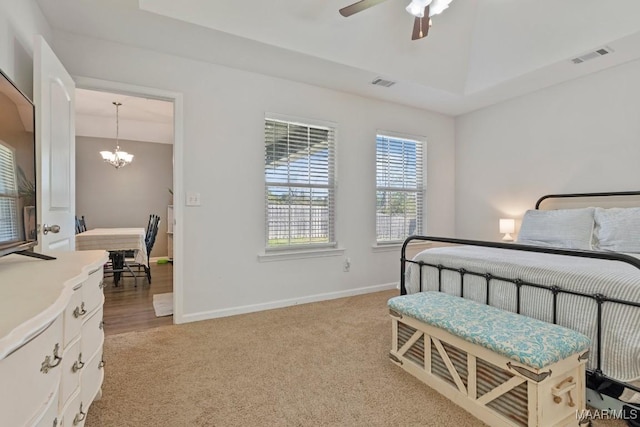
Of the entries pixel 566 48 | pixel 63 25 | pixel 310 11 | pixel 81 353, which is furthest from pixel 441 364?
pixel 63 25

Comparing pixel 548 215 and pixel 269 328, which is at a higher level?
pixel 548 215

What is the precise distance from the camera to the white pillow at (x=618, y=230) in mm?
2570

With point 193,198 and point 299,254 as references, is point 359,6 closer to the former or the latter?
point 193,198

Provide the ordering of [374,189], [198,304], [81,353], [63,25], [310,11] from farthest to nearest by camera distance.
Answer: [374,189]
[198,304]
[310,11]
[63,25]
[81,353]

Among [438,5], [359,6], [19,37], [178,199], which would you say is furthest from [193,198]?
[438,5]

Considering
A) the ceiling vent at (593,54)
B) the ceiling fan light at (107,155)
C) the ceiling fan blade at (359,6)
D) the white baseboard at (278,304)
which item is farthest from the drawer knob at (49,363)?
the ceiling fan light at (107,155)

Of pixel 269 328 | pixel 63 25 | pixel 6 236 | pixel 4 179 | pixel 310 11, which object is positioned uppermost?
pixel 310 11

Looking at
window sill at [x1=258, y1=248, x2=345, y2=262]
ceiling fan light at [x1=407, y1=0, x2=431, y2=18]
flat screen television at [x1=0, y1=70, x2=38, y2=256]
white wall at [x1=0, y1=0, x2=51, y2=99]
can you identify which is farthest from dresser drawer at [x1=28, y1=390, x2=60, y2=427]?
ceiling fan light at [x1=407, y1=0, x2=431, y2=18]

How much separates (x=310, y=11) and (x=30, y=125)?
209 centimetres

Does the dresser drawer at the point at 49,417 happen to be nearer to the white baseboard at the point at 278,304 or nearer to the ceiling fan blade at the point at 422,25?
the white baseboard at the point at 278,304

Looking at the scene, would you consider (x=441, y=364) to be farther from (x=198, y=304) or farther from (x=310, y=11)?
(x=310, y=11)

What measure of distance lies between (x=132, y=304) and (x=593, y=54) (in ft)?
17.2

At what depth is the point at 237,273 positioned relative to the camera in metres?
3.17

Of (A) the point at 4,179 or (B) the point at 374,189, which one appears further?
(B) the point at 374,189
